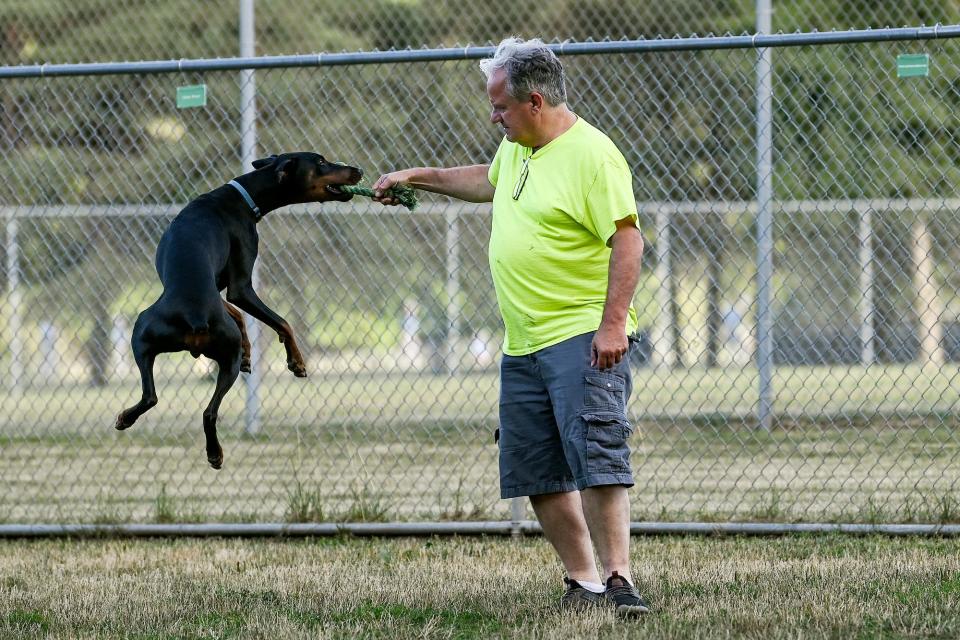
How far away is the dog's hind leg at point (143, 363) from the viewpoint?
13.6 ft

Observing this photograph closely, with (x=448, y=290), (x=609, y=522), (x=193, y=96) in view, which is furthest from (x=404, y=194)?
(x=448, y=290)

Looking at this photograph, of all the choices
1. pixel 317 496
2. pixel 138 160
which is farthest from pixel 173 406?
pixel 317 496

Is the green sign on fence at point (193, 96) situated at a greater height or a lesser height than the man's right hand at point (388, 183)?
greater

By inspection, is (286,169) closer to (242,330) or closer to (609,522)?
(242,330)

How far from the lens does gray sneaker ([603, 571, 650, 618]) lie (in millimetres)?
3674

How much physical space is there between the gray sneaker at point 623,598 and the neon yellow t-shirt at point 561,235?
0.75 metres

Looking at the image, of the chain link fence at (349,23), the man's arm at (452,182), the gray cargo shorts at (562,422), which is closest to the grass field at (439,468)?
the gray cargo shorts at (562,422)

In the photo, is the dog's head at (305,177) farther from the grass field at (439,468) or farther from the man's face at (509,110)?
the grass field at (439,468)

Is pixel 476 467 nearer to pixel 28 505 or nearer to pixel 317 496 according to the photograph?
pixel 317 496

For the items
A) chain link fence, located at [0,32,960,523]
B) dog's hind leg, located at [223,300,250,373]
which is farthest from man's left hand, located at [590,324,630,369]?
chain link fence, located at [0,32,960,523]

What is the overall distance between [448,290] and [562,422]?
326 inches

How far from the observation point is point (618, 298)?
11.7 feet

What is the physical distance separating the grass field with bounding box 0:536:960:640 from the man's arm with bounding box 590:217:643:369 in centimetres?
78

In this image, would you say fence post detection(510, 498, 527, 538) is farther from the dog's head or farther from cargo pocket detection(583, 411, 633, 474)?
cargo pocket detection(583, 411, 633, 474)
